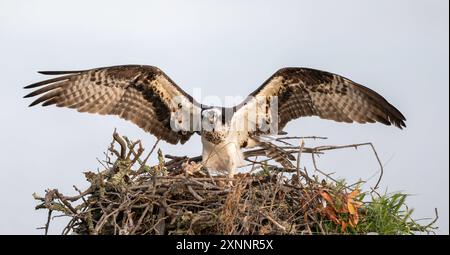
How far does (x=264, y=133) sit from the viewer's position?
29.5 ft

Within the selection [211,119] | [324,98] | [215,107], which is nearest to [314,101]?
[324,98]

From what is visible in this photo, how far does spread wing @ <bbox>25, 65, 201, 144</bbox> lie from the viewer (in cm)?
877

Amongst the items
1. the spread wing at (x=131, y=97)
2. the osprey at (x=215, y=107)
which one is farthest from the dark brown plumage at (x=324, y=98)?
the spread wing at (x=131, y=97)

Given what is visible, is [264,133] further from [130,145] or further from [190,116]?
[130,145]

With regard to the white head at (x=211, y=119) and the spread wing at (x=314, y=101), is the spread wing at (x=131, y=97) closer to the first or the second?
the white head at (x=211, y=119)

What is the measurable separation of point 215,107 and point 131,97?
1.00 metres

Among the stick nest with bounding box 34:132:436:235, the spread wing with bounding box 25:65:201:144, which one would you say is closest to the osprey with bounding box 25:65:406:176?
the spread wing with bounding box 25:65:201:144

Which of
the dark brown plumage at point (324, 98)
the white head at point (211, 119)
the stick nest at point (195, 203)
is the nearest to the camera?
the stick nest at point (195, 203)

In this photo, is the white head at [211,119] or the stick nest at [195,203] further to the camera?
the white head at [211,119]

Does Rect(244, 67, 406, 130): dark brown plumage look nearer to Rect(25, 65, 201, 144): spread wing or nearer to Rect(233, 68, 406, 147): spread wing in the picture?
Rect(233, 68, 406, 147): spread wing

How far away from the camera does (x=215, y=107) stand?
877 centimetres

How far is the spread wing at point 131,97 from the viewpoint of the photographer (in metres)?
8.77
